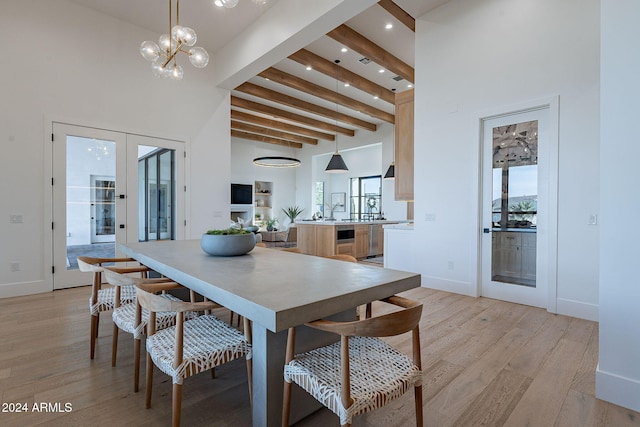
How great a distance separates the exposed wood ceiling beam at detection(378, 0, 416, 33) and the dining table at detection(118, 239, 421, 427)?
399 centimetres

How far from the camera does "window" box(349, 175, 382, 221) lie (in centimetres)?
1136

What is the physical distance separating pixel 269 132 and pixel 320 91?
13.5 ft

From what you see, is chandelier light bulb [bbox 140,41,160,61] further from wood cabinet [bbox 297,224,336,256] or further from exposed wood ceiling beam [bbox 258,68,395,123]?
wood cabinet [bbox 297,224,336,256]

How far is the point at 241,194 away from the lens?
435 inches

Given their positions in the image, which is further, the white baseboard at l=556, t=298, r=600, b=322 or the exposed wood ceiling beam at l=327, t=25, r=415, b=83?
the exposed wood ceiling beam at l=327, t=25, r=415, b=83

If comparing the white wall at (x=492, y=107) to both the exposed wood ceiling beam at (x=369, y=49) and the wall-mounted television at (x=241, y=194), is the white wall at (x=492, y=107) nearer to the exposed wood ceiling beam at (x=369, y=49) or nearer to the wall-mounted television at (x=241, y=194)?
the exposed wood ceiling beam at (x=369, y=49)

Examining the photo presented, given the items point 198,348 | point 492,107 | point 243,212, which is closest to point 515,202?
point 492,107

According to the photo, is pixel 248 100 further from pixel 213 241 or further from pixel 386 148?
pixel 213 241

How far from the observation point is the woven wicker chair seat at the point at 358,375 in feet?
3.79

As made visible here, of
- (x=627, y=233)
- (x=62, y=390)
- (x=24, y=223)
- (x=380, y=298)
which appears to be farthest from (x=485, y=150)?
(x=24, y=223)

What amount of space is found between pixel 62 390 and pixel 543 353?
10.9 feet

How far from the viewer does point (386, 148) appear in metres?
9.96

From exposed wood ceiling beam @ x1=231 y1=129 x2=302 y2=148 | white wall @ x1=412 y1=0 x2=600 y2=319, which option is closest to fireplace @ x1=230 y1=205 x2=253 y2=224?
Answer: exposed wood ceiling beam @ x1=231 y1=129 x2=302 y2=148

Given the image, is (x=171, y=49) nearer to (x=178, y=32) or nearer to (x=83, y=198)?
(x=178, y=32)
